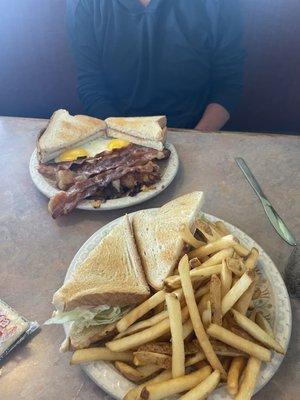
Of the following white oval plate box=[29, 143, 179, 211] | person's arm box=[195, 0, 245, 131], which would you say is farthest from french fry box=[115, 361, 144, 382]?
person's arm box=[195, 0, 245, 131]

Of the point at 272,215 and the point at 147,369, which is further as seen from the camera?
the point at 272,215

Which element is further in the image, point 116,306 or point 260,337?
point 116,306

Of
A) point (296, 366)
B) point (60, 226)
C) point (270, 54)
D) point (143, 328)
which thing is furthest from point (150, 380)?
point (270, 54)

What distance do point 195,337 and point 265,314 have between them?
0.24 meters

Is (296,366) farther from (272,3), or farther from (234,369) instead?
(272,3)

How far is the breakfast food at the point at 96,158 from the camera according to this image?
1.61m

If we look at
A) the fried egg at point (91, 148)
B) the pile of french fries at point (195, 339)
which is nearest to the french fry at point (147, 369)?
the pile of french fries at point (195, 339)

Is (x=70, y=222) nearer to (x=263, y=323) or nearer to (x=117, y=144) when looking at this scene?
(x=117, y=144)

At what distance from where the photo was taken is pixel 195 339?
3.33 ft

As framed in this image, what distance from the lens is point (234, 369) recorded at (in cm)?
96

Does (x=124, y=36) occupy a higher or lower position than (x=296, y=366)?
higher

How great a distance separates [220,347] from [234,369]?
61 mm

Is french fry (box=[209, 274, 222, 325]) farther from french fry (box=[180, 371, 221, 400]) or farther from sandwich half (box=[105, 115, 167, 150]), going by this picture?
sandwich half (box=[105, 115, 167, 150])

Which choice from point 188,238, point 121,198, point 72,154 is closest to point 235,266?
point 188,238
